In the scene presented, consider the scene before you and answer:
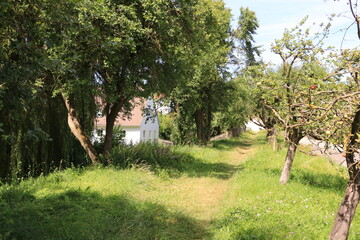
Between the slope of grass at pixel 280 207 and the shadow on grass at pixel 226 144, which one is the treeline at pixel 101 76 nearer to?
the slope of grass at pixel 280 207

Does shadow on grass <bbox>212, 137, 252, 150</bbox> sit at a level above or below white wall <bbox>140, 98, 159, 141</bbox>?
below

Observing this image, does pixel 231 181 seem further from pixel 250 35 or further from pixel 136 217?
pixel 250 35

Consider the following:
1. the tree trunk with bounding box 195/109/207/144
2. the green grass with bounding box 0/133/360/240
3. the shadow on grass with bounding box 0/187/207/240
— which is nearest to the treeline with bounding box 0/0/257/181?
the green grass with bounding box 0/133/360/240

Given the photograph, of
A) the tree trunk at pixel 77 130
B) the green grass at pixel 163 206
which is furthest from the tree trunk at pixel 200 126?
the tree trunk at pixel 77 130

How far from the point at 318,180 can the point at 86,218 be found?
8.63 metres

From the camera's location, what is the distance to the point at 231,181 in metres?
11.3

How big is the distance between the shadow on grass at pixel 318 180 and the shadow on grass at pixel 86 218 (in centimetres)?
571

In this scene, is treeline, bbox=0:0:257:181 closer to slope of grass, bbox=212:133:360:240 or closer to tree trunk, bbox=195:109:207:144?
slope of grass, bbox=212:133:360:240

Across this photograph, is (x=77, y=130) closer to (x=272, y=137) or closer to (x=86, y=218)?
(x=86, y=218)

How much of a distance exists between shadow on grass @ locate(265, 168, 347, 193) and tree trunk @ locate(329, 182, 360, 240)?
6.03m

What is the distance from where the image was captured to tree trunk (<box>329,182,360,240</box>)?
15.3 ft

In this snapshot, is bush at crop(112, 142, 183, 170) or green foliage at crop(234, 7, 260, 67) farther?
green foliage at crop(234, 7, 260, 67)

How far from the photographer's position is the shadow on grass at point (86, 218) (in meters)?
5.41

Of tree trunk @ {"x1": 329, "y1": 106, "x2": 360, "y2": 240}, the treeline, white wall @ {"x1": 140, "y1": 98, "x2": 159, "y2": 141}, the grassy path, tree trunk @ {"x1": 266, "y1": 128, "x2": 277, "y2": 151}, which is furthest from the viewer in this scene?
white wall @ {"x1": 140, "y1": 98, "x2": 159, "y2": 141}
